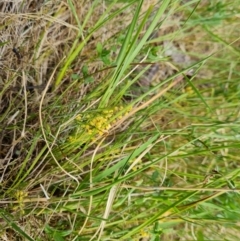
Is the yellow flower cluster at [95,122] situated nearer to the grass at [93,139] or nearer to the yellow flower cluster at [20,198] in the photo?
the grass at [93,139]

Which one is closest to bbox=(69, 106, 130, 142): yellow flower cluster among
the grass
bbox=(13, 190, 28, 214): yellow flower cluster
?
the grass

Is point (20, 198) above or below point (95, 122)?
below

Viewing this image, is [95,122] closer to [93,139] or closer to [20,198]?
[93,139]

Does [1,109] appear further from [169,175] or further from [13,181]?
[169,175]

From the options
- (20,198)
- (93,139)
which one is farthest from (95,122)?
(20,198)

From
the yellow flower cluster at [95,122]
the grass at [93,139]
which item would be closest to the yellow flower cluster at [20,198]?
the grass at [93,139]

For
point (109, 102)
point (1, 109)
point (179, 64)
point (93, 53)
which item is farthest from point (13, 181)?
point (179, 64)

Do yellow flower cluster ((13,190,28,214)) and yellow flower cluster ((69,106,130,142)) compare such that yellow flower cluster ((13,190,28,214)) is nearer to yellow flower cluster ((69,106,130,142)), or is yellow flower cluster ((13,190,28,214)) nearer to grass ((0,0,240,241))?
grass ((0,0,240,241))

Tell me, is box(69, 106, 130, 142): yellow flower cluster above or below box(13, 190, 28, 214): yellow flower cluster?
above
